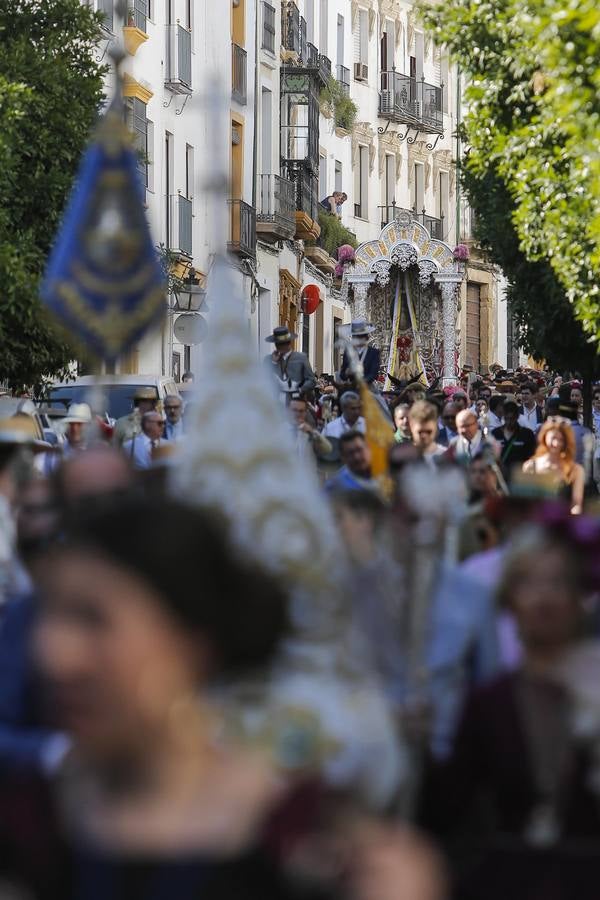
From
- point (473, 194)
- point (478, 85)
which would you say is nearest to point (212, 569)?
point (478, 85)

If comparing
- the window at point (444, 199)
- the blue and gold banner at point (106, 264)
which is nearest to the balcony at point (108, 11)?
the blue and gold banner at point (106, 264)

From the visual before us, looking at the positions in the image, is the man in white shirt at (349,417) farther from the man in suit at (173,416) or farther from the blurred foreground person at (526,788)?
the blurred foreground person at (526,788)

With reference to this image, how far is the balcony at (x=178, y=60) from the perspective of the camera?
130ft

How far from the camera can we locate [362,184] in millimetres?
64812

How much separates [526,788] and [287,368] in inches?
587

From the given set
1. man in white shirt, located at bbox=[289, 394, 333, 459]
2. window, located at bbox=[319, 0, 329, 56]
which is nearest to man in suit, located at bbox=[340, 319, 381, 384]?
man in white shirt, located at bbox=[289, 394, 333, 459]

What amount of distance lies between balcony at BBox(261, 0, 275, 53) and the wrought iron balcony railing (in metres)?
3.01

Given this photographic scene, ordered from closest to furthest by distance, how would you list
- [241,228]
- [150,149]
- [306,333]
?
[150,149] < [241,228] < [306,333]

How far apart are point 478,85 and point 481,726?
1823cm

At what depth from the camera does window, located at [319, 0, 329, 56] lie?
57531 mm

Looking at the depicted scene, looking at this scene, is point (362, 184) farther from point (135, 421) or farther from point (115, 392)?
point (135, 421)

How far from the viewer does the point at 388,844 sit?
2.48m

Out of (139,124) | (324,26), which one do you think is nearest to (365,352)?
(139,124)

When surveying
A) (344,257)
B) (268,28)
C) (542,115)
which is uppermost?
(268,28)
